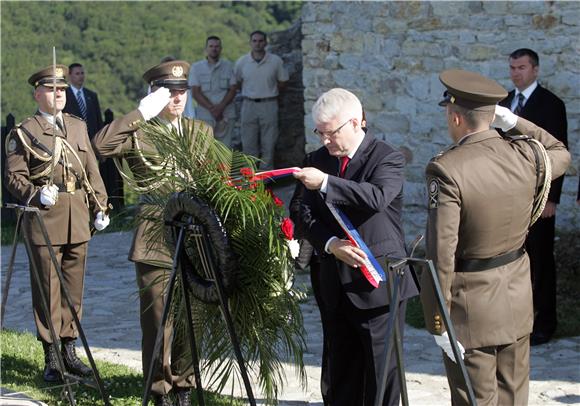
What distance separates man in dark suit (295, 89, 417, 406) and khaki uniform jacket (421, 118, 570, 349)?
0.44m

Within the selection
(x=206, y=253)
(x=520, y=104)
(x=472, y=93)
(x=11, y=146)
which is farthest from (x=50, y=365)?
(x=520, y=104)

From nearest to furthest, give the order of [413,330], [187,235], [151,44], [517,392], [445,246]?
1. [445,246]
2. [517,392]
3. [187,235]
4. [413,330]
5. [151,44]

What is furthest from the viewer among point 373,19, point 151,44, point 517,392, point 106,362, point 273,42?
point 151,44

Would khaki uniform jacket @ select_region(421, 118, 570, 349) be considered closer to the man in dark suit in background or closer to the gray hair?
the gray hair

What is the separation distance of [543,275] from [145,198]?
3345 mm

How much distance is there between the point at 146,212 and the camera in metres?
5.25

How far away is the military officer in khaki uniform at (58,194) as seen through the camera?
6.49 m

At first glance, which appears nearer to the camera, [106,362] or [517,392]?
[517,392]

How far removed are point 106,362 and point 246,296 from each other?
2.55 m

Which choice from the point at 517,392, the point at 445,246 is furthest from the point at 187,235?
the point at 517,392

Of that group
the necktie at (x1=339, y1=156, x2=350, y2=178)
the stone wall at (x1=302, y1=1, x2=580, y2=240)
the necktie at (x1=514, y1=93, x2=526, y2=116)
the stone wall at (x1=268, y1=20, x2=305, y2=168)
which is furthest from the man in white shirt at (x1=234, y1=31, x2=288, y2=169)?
the necktie at (x1=339, y1=156, x2=350, y2=178)

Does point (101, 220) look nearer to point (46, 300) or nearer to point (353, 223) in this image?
point (46, 300)

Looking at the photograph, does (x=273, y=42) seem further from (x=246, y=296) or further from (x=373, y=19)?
(x=246, y=296)

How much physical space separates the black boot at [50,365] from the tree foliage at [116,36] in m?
14.1
